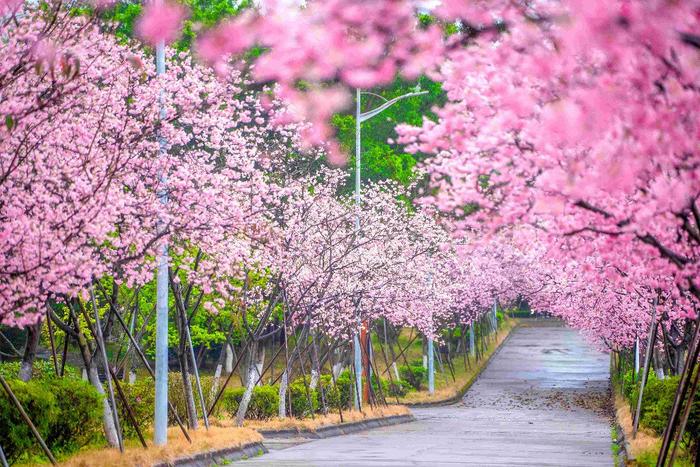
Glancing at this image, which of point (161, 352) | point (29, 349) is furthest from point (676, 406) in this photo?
point (29, 349)

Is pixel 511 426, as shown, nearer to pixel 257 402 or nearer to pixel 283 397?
pixel 283 397

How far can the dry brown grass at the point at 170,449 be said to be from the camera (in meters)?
14.6

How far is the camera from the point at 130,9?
40.2 meters

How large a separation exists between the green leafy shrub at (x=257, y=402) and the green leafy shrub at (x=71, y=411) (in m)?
13.2

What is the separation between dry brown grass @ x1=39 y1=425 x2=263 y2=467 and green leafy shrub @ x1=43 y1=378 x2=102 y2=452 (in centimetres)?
34

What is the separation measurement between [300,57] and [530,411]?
129 ft

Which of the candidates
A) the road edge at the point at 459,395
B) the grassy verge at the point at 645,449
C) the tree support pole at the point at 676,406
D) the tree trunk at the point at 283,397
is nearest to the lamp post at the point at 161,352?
the grassy verge at the point at 645,449

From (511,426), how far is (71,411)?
68.9 feet

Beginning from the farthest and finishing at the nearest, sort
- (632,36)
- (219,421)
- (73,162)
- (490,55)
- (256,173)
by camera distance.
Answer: (219,421), (256,173), (73,162), (490,55), (632,36)

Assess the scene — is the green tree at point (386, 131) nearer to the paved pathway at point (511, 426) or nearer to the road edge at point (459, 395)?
the road edge at point (459, 395)

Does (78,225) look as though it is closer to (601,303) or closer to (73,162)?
(73,162)

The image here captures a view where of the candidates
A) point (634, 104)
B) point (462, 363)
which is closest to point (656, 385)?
point (634, 104)

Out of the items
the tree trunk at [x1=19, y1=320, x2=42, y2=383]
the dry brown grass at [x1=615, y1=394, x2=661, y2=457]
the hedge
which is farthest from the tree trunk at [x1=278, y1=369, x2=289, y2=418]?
the tree trunk at [x1=19, y1=320, x2=42, y2=383]

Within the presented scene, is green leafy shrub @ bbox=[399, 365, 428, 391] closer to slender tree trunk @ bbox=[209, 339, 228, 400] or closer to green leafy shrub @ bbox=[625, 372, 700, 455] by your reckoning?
slender tree trunk @ bbox=[209, 339, 228, 400]
